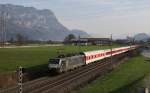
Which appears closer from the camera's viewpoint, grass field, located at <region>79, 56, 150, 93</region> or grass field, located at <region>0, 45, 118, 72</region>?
grass field, located at <region>79, 56, 150, 93</region>

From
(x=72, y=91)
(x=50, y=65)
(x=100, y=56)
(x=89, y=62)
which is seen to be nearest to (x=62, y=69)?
(x=50, y=65)

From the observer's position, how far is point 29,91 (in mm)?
36125

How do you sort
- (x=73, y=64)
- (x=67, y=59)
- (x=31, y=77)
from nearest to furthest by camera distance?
(x=31, y=77) → (x=67, y=59) → (x=73, y=64)

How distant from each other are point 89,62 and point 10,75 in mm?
42623

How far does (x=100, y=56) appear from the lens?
106250mm

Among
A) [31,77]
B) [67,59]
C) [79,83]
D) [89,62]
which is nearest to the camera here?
[79,83]

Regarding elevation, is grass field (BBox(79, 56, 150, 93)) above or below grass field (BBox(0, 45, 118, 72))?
below

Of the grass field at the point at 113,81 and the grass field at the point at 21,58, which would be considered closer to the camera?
the grass field at the point at 113,81

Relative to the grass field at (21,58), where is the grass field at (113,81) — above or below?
below

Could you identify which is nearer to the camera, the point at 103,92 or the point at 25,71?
the point at 103,92

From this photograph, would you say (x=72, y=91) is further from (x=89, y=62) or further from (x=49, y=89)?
(x=89, y=62)

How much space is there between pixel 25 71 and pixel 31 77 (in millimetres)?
1840

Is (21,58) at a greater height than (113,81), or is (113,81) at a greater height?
(21,58)

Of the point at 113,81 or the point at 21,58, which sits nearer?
the point at 113,81
